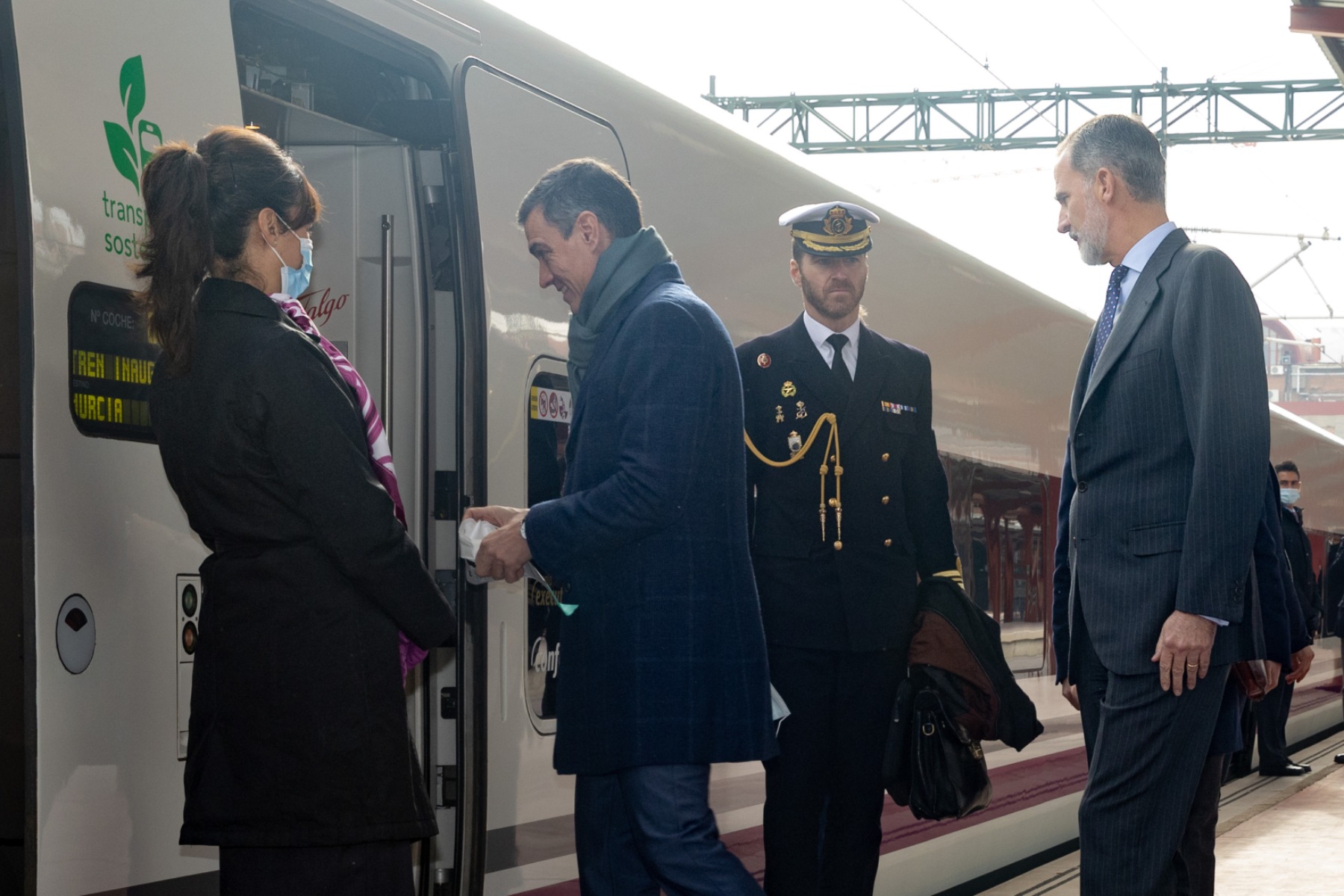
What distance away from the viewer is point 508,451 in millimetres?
3172

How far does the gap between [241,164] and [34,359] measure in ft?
1.39

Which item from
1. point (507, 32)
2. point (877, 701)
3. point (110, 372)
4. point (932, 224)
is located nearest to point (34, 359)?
point (110, 372)

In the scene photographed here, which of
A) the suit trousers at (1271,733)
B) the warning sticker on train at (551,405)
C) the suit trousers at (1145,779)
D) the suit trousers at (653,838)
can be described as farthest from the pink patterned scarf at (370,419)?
the suit trousers at (1271,733)

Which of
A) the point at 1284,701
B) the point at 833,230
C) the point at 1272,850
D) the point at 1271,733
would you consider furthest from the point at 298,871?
the point at 1284,701

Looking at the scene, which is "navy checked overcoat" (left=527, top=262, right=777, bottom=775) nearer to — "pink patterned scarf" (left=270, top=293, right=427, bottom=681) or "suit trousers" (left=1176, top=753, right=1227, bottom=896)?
"pink patterned scarf" (left=270, top=293, right=427, bottom=681)

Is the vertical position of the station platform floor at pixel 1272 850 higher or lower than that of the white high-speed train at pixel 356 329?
lower

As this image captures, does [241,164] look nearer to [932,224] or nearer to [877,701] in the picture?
[877,701]

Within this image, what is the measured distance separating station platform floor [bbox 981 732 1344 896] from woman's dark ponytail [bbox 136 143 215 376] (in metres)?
4.39

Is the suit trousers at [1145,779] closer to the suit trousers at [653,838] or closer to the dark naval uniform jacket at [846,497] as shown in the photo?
the suit trousers at [653,838]

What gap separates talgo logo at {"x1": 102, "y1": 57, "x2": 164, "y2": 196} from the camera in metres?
2.26

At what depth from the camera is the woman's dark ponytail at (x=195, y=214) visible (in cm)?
220

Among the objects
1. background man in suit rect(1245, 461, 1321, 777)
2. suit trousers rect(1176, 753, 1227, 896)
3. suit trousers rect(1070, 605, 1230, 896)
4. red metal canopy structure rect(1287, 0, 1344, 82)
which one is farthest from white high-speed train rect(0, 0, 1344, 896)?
background man in suit rect(1245, 461, 1321, 777)

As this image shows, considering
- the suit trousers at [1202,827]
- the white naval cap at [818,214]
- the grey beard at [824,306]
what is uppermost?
the white naval cap at [818,214]

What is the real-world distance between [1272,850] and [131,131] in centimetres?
573
